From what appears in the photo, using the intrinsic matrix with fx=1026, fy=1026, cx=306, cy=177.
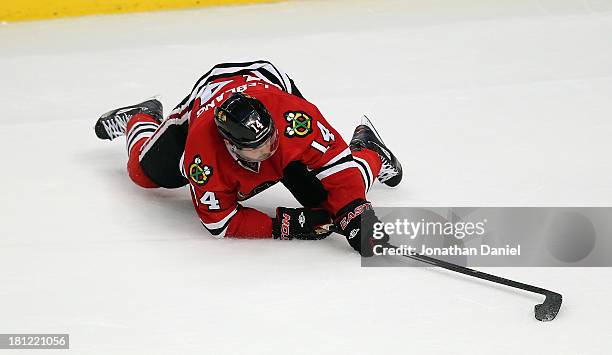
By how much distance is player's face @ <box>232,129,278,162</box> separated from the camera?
300cm

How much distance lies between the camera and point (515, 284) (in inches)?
117

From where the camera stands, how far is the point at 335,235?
3.41 meters

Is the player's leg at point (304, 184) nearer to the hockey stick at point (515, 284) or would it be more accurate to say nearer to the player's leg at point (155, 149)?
the hockey stick at point (515, 284)

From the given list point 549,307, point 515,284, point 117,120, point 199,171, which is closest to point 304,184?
point 199,171

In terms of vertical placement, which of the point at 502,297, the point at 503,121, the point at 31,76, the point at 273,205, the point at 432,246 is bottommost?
the point at 502,297

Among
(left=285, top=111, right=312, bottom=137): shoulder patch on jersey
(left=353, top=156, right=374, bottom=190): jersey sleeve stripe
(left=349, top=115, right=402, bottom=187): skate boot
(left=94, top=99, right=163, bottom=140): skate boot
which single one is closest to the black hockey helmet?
(left=285, top=111, right=312, bottom=137): shoulder patch on jersey

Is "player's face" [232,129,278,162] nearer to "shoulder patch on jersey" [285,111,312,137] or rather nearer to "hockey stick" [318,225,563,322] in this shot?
"shoulder patch on jersey" [285,111,312,137]

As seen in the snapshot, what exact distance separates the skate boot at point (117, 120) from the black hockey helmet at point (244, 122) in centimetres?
112

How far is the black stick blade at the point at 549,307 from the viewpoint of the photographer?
282 centimetres

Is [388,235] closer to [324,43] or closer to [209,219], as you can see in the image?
[209,219]

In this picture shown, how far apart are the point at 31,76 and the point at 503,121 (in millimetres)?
2239

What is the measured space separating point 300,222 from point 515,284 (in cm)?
72

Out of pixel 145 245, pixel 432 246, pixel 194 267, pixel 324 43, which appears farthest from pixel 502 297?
pixel 324 43

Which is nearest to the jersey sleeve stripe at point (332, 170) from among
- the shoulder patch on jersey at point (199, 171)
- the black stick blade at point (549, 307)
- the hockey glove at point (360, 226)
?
the hockey glove at point (360, 226)
